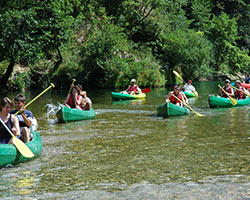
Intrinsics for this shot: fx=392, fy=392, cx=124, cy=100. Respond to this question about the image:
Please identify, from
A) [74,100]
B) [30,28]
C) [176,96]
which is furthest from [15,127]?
[30,28]

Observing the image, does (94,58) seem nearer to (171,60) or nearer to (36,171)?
(171,60)

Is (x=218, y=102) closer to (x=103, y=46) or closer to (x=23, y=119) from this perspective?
(x=23, y=119)

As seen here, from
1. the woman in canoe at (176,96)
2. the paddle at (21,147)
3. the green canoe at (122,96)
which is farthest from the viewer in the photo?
the green canoe at (122,96)

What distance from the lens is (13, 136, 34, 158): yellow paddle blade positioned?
661cm

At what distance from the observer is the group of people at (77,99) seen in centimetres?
1230

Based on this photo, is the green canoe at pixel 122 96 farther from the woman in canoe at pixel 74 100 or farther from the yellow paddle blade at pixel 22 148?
the yellow paddle blade at pixel 22 148

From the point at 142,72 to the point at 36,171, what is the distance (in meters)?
23.6

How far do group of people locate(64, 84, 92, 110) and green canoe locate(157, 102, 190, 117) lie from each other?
94.7 inches

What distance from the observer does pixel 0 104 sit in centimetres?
684

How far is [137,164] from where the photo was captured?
22.3 feet

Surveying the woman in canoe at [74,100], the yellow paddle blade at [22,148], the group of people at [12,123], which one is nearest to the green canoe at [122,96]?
the woman in canoe at [74,100]

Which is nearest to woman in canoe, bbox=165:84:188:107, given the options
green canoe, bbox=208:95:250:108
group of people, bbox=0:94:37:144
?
green canoe, bbox=208:95:250:108

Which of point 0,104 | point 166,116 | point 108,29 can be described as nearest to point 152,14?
point 108,29

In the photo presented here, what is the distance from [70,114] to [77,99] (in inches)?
31.5
